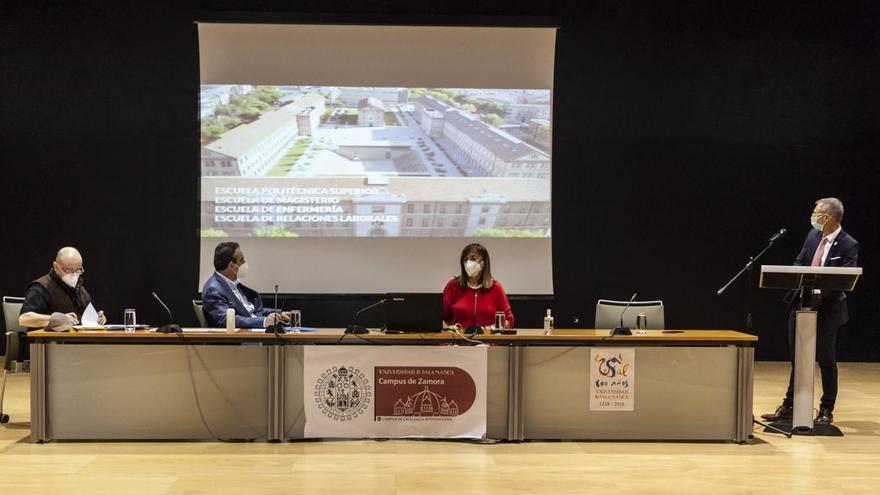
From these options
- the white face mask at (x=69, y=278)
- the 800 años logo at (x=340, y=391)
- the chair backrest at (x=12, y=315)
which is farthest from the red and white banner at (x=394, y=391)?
the chair backrest at (x=12, y=315)

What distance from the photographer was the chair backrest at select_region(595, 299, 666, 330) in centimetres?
627

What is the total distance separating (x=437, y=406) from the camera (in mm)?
4898

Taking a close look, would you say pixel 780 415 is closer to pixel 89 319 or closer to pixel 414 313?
pixel 414 313

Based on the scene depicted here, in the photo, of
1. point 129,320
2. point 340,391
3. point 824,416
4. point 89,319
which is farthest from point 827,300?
point 89,319

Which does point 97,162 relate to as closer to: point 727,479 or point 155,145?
point 155,145

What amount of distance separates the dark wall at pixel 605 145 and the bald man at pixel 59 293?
2.53 meters

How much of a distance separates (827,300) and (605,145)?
10.2ft

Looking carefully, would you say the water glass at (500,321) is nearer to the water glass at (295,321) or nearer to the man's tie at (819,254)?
the water glass at (295,321)

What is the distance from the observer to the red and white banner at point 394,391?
4.87m

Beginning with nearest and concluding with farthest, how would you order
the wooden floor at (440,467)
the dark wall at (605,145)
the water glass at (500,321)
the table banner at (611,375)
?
the wooden floor at (440,467) < the table banner at (611,375) < the water glass at (500,321) < the dark wall at (605,145)

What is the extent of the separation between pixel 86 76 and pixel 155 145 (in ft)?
3.13

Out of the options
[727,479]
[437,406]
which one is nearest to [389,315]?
[437,406]

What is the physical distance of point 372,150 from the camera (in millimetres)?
7656

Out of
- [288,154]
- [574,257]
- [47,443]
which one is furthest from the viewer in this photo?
[574,257]
